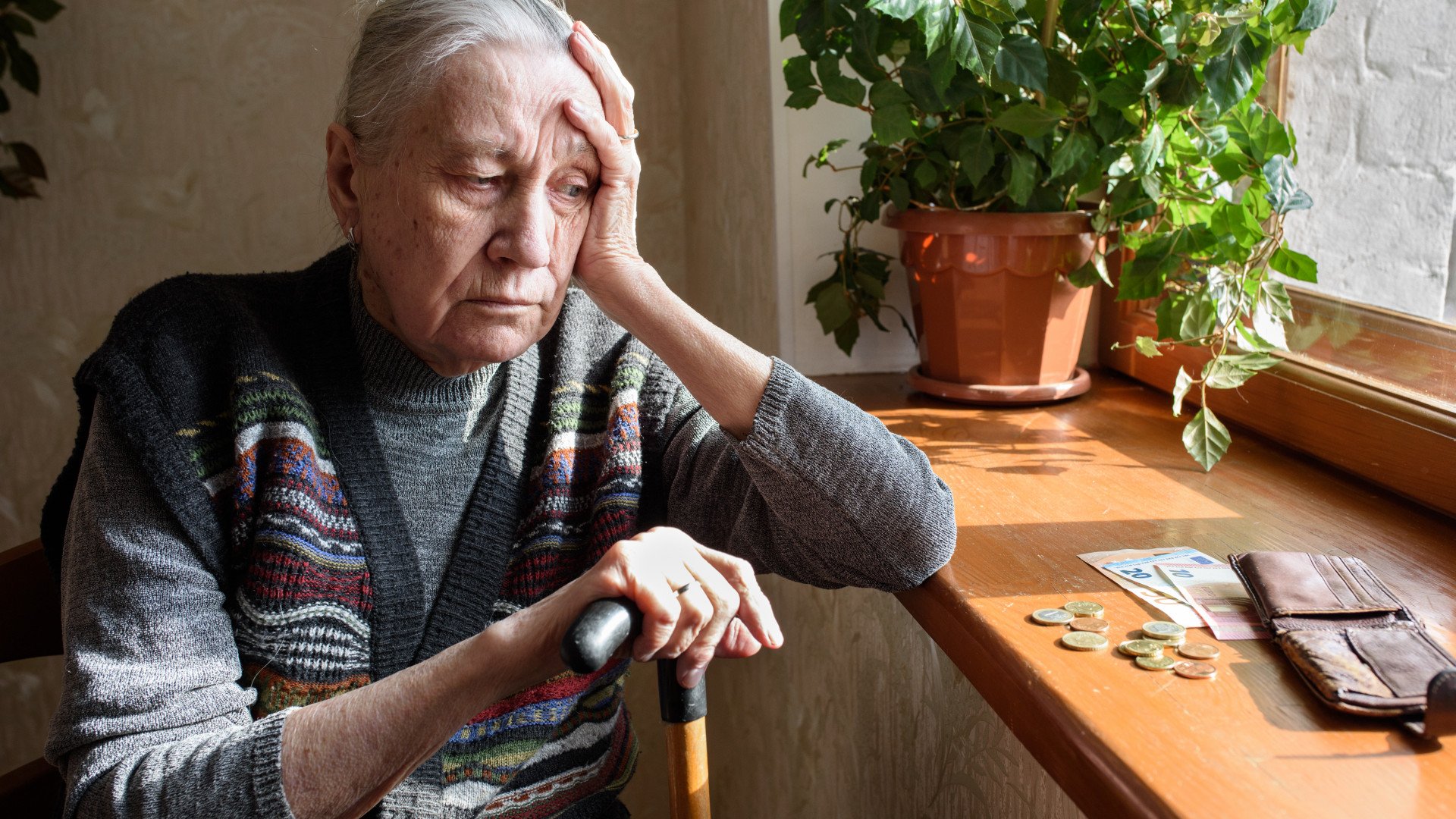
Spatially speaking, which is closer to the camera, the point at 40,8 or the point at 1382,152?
the point at 1382,152

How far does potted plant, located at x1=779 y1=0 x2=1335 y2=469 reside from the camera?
1141 mm

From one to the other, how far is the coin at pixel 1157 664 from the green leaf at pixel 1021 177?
0.69 metres

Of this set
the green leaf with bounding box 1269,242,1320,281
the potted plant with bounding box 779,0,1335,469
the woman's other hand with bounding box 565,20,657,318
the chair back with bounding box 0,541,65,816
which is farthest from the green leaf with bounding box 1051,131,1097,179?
the chair back with bounding box 0,541,65,816

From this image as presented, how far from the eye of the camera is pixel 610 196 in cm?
112

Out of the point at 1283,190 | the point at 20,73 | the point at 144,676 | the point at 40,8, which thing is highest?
the point at 40,8

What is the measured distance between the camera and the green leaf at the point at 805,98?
1.43 meters

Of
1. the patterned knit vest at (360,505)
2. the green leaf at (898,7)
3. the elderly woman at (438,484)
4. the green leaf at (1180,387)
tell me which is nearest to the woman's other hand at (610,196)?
the elderly woman at (438,484)

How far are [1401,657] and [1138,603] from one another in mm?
190

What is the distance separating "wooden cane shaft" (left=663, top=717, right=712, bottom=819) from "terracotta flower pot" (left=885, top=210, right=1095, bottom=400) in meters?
0.67

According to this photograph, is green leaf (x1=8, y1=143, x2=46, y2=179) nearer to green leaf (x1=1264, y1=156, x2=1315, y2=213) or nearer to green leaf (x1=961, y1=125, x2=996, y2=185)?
green leaf (x1=961, y1=125, x2=996, y2=185)

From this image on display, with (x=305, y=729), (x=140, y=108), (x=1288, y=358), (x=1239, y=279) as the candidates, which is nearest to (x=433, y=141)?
(x=305, y=729)

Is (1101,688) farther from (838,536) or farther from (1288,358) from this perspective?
(1288,358)

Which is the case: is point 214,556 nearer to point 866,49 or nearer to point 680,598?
point 680,598

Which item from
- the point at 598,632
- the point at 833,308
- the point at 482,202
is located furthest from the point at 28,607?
the point at 833,308
